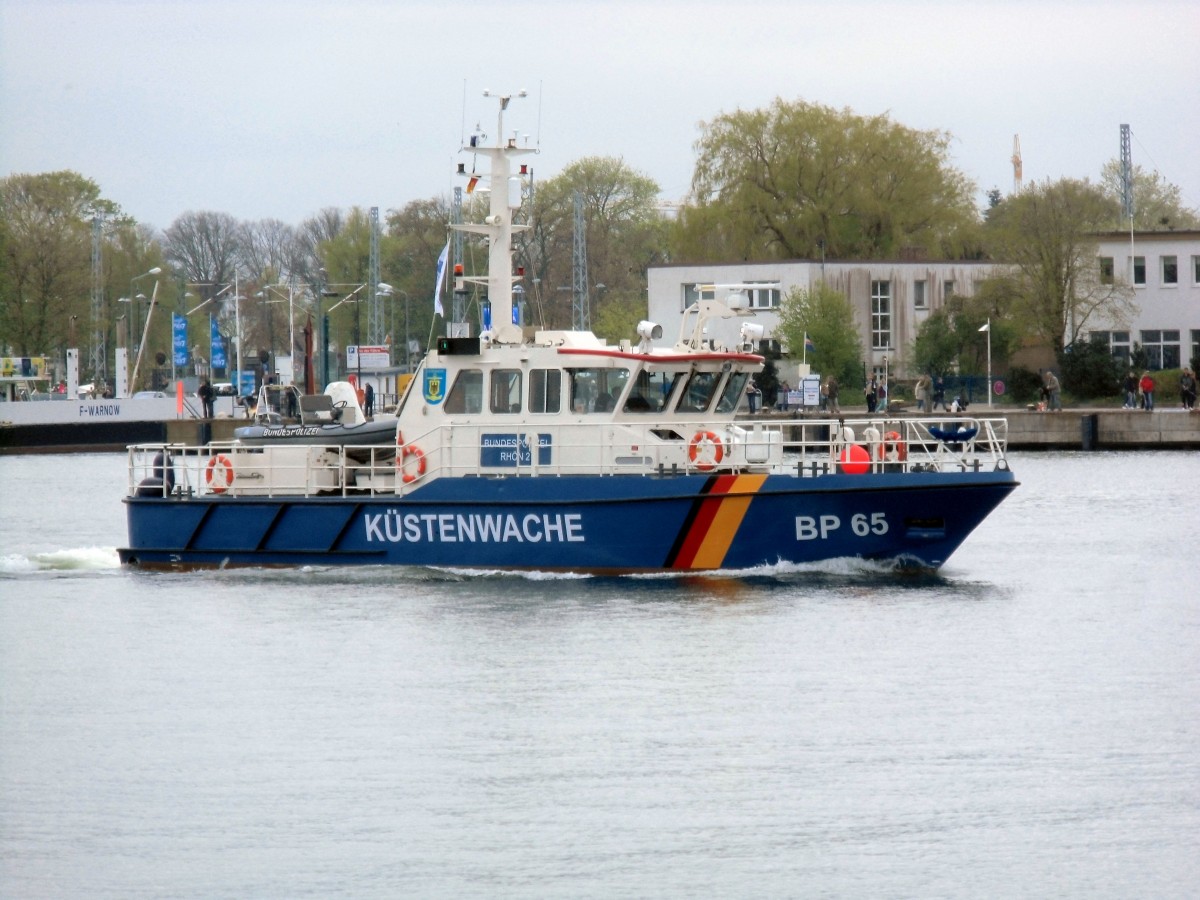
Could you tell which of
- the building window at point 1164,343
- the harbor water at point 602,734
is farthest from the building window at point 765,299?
the harbor water at point 602,734

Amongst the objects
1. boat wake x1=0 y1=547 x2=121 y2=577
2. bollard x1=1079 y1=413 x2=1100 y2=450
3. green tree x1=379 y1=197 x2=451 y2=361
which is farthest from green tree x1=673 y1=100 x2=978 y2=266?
boat wake x1=0 y1=547 x2=121 y2=577

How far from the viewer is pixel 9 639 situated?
1827 cm

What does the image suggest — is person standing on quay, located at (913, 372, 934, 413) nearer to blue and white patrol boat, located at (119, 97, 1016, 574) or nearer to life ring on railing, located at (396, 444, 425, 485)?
blue and white patrol boat, located at (119, 97, 1016, 574)

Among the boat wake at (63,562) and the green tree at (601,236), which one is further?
the green tree at (601,236)

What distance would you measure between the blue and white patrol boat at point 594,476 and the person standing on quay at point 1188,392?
29.2m

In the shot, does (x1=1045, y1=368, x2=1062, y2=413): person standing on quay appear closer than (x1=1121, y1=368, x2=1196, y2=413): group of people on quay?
No

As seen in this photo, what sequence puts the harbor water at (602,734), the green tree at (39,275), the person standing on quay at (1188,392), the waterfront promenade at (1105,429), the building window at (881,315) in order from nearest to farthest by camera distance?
1. the harbor water at (602,734)
2. the waterfront promenade at (1105,429)
3. the person standing on quay at (1188,392)
4. the building window at (881,315)
5. the green tree at (39,275)

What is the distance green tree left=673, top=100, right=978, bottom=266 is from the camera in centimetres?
6675

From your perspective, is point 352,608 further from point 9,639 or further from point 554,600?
point 9,639

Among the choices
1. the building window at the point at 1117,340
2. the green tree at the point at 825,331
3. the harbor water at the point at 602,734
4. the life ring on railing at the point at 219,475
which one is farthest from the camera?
the building window at the point at 1117,340

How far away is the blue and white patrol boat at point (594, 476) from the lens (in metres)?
19.1

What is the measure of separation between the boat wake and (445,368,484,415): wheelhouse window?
5591 millimetres

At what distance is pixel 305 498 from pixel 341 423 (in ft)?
4.95

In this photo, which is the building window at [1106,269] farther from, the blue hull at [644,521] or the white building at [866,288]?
the blue hull at [644,521]
